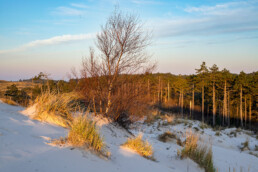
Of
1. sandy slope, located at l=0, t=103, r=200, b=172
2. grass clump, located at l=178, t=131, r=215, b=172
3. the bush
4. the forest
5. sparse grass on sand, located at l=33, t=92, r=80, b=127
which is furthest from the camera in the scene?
the forest

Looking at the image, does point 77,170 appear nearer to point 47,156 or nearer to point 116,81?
point 47,156

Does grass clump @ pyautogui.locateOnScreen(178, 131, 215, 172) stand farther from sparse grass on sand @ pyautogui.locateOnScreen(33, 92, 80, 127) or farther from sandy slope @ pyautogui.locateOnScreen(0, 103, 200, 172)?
sparse grass on sand @ pyautogui.locateOnScreen(33, 92, 80, 127)

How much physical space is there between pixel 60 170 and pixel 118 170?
102 cm

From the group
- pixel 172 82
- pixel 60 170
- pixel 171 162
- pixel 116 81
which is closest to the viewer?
pixel 60 170

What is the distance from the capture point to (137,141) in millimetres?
4871

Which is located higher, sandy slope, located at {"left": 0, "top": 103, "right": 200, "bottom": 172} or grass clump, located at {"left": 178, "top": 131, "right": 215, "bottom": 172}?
sandy slope, located at {"left": 0, "top": 103, "right": 200, "bottom": 172}

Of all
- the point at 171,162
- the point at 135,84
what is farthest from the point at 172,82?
the point at 171,162

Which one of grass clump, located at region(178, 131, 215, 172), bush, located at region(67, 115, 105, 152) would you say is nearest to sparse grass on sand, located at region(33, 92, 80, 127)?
bush, located at region(67, 115, 105, 152)

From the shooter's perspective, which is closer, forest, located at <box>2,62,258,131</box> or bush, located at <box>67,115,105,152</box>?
bush, located at <box>67,115,105,152</box>

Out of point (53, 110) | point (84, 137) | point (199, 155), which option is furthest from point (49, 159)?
point (199, 155)

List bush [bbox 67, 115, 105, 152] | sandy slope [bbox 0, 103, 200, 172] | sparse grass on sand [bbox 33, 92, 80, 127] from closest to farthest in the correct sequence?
sandy slope [bbox 0, 103, 200, 172]
bush [bbox 67, 115, 105, 152]
sparse grass on sand [bbox 33, 92, 80, 127]

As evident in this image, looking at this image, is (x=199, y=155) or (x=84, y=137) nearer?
(x=84, y=137)

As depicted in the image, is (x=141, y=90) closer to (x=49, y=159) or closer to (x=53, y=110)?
(x=53, y=110)

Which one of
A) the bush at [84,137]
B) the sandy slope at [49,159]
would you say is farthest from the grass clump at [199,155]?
the bush at [84,137]
